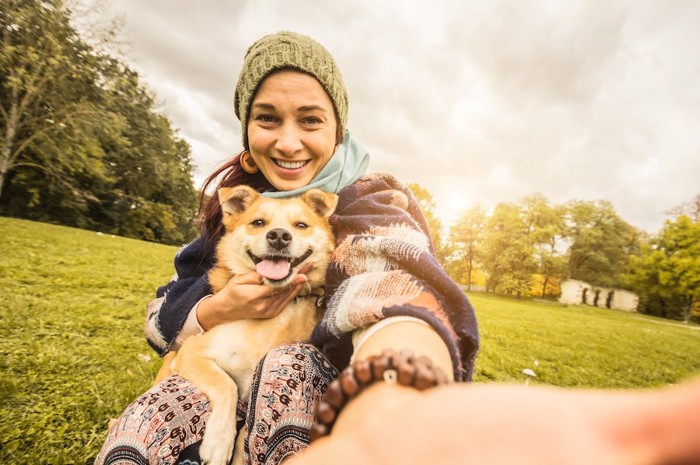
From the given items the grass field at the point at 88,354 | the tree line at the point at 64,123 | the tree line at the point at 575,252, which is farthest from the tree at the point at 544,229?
the tree line at the point at 64,123

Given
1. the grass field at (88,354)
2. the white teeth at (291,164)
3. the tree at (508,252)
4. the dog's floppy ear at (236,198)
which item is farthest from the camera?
the tree at (508,252)

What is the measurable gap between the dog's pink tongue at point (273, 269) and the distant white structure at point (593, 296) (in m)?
46.2

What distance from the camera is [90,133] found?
15.9m

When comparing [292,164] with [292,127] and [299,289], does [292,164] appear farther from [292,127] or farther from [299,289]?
[299,289]

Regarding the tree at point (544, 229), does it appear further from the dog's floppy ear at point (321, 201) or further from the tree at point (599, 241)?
the dog's floppy ear at point (321, 201)

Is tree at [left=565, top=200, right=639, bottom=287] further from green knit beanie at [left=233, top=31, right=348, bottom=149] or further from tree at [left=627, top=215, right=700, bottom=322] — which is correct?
green knit beanie at [left=233, top=31, right=348, bottom=149]

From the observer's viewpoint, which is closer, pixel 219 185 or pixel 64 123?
pixel 219 185

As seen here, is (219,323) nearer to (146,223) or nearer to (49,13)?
(49,13)

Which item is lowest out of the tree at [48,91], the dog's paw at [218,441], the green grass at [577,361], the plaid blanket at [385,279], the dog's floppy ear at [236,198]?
the green grass at [577,361]

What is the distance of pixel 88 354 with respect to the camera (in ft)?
12.2

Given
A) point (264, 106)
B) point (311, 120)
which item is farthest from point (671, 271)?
point (264, 106)

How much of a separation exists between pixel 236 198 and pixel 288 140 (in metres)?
0.70

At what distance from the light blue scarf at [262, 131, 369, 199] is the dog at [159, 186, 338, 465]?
60mm

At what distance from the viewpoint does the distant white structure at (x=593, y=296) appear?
39.7 m
